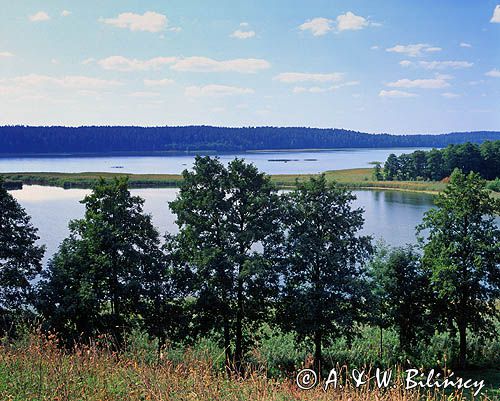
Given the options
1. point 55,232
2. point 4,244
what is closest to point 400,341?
point 4,244

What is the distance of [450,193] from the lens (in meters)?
22.6

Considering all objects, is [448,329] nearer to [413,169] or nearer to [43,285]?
[43,285]

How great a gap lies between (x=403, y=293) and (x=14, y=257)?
15.7 meters

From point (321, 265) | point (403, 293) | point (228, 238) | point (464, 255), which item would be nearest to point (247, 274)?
point (228, 238)

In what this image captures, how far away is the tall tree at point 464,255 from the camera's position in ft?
70.4

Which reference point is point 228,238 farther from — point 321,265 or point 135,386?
point 135,386

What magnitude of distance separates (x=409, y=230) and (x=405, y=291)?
22.6 metres

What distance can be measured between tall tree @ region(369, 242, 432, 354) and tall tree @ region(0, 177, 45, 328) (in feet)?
44.7

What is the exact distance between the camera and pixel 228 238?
19922 millimetres

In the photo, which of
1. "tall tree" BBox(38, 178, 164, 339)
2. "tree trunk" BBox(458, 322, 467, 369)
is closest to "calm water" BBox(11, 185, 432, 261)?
"tall tree" BBox(38, 178, 164, 339)

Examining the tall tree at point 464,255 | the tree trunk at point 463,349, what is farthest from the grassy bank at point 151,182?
the tree trunk at point 463,349

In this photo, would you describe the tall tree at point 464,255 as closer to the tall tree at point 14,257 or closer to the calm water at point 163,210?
the calm water at point 163,210

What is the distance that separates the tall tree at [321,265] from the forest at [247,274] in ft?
0.17

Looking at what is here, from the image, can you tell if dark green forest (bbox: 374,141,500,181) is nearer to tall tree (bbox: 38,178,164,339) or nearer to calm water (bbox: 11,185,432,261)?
calm water (bbox: 11,185,432,261)
